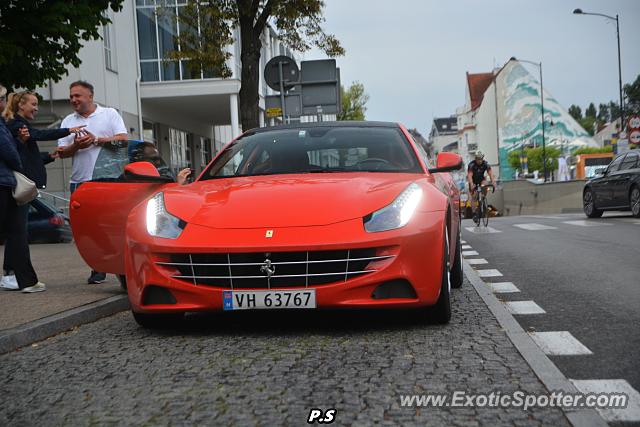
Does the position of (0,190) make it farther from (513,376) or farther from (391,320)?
(513,376)

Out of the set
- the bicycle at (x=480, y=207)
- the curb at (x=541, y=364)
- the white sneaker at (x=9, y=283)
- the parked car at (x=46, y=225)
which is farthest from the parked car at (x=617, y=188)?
the white sneaker at (x=9, y=283)

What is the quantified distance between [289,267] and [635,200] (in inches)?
603

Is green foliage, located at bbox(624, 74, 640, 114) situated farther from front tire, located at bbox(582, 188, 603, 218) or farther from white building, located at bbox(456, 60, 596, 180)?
front tire, located at bbox(582, 188, 603, 218)

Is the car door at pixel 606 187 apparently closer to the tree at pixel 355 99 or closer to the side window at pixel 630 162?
the side window at pixel 630 162

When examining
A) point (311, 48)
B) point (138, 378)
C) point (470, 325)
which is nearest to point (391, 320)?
point (470, 325)

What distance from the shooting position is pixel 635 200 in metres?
17.9

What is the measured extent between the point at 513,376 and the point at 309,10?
1387 centimetres

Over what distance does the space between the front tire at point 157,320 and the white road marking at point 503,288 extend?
113 inches

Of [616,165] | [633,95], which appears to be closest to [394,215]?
[616,165]

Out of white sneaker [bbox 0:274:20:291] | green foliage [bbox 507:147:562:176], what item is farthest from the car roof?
green foliage [bbox 507:147:562:176]

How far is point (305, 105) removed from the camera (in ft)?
47.6

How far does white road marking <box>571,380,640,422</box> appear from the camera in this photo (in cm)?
292

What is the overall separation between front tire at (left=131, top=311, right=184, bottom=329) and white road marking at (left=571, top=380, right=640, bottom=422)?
262 centimetres

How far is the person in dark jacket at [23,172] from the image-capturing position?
6871 millimetres
